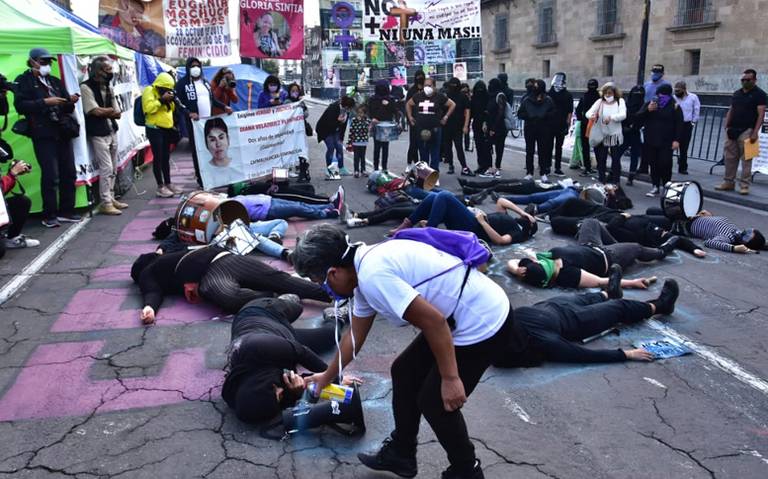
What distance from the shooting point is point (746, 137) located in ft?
34.8

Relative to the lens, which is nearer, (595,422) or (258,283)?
(595,422)

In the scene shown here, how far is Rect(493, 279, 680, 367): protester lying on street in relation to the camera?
177 inches

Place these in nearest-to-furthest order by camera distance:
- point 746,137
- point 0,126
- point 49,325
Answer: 1. point 49,325
2. point 0,126
3. point 746,137

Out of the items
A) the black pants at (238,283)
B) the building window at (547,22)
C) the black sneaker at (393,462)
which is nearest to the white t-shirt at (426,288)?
the black sneaker at (393,462)

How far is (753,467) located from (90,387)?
4074mm

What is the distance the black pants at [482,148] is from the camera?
43.0 ft

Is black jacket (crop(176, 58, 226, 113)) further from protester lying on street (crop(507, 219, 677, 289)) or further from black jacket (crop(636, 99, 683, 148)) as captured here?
black jacket (crop(636, 99, 683, 148))

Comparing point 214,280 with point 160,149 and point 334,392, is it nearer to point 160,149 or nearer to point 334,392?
point 334,392

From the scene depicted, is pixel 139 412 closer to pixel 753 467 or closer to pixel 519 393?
pixel 519 393

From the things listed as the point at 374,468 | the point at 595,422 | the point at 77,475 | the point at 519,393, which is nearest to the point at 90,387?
the point at 77,475

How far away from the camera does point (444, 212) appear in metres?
6.93

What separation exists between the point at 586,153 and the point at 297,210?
682cm

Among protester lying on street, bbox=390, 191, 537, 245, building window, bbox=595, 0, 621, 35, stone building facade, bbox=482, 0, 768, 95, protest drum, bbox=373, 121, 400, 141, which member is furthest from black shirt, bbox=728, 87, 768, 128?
building window, bbox=595, 0, 621, 35

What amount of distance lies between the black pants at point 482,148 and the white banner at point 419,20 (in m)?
4.80
